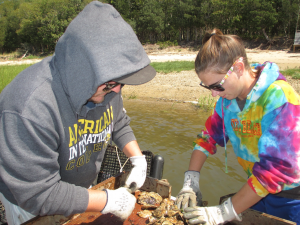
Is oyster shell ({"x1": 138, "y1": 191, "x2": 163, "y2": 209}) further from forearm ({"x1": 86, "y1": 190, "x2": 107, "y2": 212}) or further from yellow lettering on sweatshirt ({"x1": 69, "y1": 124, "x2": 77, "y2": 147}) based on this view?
yellow lettering on sweatshirt ({"x1": 69, "y1": 124, "x2": 77, "y2": 147})

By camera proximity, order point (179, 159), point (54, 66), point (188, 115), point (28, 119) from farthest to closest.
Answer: point (188, 115), point (179, 159), point (54, 66), point (28, 119)

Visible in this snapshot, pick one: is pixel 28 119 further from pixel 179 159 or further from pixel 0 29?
pixel 0 29

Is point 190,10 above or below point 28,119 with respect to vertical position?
above

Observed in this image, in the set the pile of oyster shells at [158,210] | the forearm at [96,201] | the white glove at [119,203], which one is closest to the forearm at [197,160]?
the pile of oyster shells at [158,210]

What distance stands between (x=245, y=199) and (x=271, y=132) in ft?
1.67

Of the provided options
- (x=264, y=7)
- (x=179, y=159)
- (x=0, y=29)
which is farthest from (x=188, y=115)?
(x=0, y=29)

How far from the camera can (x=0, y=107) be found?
1.24m

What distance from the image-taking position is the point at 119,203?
1.58m

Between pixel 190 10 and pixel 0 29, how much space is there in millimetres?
44041

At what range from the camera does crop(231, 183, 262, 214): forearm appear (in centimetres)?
153

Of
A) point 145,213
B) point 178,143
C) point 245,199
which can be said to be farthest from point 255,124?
point 178,143

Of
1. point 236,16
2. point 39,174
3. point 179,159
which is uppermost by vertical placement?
point 236,16

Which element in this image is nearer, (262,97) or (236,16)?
(262,97)

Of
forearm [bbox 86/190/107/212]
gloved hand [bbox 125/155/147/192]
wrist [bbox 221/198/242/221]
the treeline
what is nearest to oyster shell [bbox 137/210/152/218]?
gloved hand [bbox 125/155/147/192]
